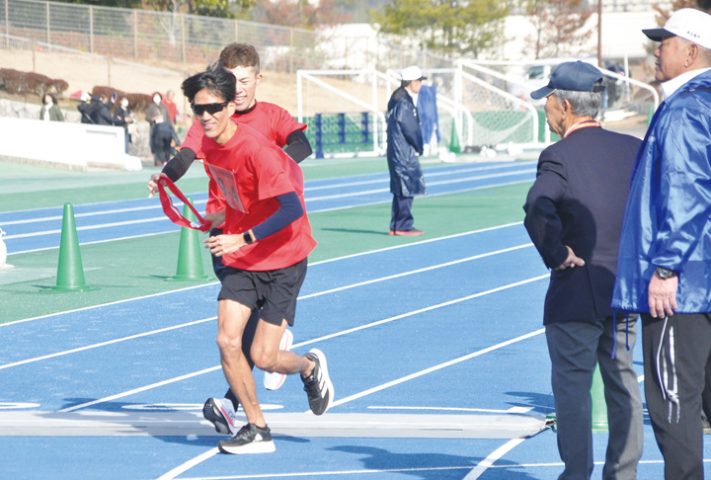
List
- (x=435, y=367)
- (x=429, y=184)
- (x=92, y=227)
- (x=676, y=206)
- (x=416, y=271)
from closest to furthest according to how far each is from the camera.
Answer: (x=676, y=206) → (x=435, y=367) → (x=416, y=271) → (x=92, y=227) → (x=429, y=184)

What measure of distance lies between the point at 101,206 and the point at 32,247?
6805 mm

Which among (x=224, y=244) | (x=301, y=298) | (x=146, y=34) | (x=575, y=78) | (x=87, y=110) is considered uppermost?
(x=146, y=34)

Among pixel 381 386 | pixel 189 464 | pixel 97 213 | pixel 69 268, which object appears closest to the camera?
pixel 189 464

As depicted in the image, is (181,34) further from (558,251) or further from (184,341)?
(558,251)

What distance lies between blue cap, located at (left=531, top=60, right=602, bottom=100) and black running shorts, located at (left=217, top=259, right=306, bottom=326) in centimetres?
192

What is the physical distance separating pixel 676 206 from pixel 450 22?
76.7 meters

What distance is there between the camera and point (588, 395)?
625 cm

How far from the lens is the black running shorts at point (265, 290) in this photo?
748cm

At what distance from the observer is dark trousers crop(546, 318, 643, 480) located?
6.22 meters

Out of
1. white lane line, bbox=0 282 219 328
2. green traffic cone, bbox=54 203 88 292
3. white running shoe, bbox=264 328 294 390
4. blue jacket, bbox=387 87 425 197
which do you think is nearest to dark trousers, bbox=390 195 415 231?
blue jacket, bbox=387 87 425 197

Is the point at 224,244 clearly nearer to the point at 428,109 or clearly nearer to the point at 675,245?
the point at 675,245

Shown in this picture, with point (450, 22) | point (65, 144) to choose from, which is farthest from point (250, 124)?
point (450, 22)

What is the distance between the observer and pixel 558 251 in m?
6.09

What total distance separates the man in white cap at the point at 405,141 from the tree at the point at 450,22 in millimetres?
63057
